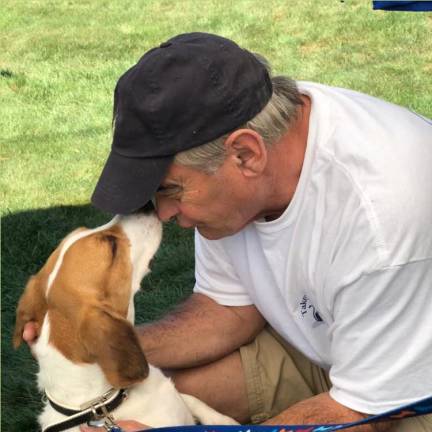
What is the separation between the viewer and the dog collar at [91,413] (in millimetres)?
2701

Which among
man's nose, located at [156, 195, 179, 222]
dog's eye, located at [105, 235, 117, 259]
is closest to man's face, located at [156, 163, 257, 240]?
man's nose, located at [156, 195, 179, 222]

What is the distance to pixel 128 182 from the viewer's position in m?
2.43

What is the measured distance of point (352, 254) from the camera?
7.81 feet

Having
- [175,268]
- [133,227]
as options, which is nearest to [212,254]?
[133,227]

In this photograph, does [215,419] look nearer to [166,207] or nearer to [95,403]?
[95,403]

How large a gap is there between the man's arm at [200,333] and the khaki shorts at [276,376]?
8 cm

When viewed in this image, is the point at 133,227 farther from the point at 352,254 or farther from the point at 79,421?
the point at 352,254

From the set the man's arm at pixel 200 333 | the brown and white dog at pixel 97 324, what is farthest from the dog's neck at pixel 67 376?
the man's arm at pixel 200 333

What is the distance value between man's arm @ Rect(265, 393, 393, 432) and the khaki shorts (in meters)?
0.56

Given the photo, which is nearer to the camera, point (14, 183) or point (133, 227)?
point (133, 227)

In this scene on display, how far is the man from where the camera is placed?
233 cm

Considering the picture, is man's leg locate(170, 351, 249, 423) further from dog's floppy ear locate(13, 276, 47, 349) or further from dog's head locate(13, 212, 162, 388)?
dog's floppy ear locate(13, 276, 47, 349)

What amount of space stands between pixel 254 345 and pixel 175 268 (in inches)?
55.5

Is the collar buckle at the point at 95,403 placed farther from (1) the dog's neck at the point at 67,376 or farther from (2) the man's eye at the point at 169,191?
(2) the man's eye at the point at 169,191
